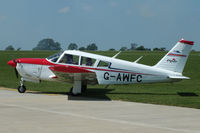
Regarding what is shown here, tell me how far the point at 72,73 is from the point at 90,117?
4091mm

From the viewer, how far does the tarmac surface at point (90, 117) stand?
8625mm

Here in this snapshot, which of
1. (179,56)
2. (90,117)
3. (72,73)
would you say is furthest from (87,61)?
(90,117)

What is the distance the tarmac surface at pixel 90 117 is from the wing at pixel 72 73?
1.02 metres

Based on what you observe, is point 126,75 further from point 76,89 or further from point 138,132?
point 138,132

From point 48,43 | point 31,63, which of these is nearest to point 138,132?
point 31,63

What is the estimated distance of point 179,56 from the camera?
50.4 ft

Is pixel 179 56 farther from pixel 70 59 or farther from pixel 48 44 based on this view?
pixel 48 44

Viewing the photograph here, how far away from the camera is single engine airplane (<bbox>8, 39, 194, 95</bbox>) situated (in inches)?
592

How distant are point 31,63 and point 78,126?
715 cm

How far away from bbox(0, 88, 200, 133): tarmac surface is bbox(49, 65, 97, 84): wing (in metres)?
1.02

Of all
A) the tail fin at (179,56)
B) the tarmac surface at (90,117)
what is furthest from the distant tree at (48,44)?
the tarmac surface at (90,117)

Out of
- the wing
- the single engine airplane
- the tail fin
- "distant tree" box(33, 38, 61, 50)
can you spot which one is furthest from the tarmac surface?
"distant tree" box(33, 38, 61, 50)

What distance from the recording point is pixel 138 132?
8320 mm

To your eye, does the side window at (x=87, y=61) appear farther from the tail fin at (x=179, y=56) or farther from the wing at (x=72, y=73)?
the tail fin at (x=179, y=56)
